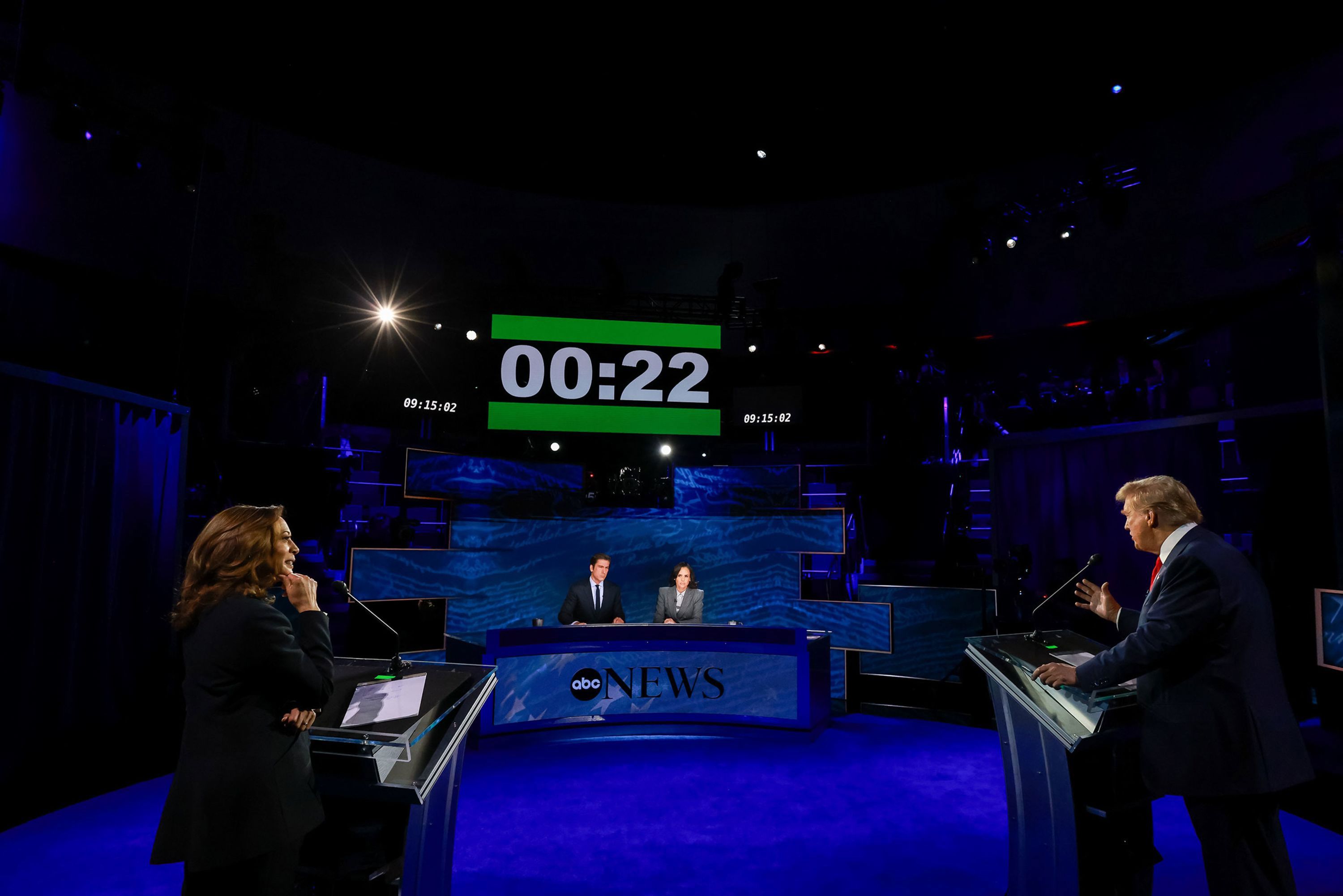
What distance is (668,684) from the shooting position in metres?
5.98

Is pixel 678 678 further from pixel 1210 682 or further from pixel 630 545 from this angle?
pixel 1210 682

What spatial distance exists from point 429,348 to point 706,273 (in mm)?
3402

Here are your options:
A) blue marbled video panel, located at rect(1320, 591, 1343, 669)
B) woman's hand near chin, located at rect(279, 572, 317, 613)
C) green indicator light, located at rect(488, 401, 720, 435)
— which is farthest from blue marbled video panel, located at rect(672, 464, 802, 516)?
woman's hand near chin, located at rect(279, 572, 317, 613)

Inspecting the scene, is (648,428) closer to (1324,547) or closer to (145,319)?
(145,319)

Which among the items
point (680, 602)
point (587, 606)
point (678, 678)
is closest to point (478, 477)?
point (587, 606)

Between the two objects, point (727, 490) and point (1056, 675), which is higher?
point (727, 490)

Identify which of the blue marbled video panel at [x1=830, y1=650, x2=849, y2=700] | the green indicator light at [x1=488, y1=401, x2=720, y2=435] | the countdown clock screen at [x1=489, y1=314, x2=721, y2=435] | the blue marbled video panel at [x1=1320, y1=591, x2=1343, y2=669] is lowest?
the blue marbled video panel at [x1=830, y1=650, x2=849, y2=700]

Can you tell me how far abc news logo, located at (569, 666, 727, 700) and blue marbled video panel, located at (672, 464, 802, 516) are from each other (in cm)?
181

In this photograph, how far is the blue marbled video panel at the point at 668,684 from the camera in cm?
585

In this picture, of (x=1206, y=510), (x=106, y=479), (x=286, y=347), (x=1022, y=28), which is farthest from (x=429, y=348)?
(x=1206, y=510)

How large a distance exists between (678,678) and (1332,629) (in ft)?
14.1

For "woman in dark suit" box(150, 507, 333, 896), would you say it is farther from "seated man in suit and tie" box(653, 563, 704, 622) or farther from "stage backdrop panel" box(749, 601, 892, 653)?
"stage backdrop panel" box(749, 601, 892, 653)

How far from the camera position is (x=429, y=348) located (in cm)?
700

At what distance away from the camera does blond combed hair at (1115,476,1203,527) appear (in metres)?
2.41
